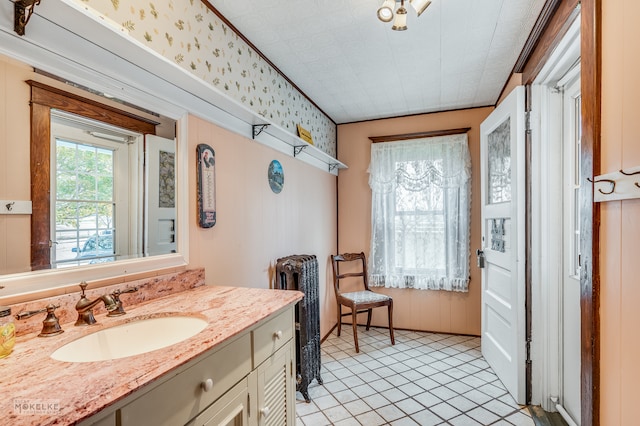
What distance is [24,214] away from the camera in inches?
38.7

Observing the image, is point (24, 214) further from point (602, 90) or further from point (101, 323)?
point (602, 90)

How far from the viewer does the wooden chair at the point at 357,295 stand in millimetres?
3051

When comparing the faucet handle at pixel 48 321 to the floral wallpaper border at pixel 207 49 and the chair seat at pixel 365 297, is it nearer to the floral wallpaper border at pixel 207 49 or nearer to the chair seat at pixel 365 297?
the floral wallpaper border at pixel 207 49

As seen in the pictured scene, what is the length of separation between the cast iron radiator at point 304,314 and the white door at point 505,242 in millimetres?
1367

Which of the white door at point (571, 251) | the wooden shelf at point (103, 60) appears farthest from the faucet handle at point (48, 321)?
the white door at point (571, 251)

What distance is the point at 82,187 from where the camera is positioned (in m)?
1.16

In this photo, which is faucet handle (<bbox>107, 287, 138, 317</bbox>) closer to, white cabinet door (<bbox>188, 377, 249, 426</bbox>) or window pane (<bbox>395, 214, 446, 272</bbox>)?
white cabinet door (<bbox>188, 377, 249, 426</bbox>)

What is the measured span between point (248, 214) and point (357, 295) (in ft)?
5.54

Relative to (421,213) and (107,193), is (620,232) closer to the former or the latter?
(107,193)

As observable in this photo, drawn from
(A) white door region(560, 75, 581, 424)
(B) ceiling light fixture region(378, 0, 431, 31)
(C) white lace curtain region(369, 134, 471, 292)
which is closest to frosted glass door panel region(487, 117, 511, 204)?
(A) white door region(560, 75, 581, 424)

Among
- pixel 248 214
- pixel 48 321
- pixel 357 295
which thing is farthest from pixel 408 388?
pixel 48 321

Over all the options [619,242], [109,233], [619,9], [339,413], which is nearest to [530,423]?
[339,413]

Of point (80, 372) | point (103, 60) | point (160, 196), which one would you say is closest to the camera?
point (80, 372)

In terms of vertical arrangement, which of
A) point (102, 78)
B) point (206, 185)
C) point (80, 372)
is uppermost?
point (102, 78)
